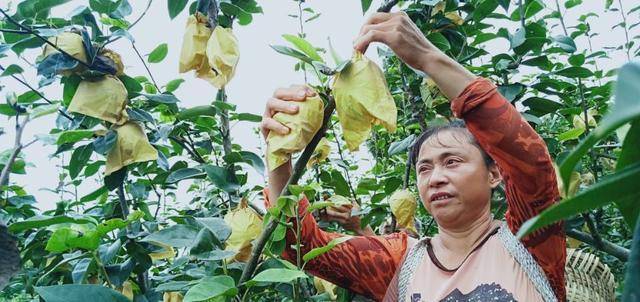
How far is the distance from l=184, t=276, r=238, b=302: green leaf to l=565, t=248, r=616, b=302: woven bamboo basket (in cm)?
68

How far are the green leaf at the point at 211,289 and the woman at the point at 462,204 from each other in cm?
21

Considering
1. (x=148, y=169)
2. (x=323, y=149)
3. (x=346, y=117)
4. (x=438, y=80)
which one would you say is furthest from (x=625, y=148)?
(x=148, y=169)

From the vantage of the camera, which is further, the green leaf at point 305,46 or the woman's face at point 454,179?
the woman's face at point 454,179

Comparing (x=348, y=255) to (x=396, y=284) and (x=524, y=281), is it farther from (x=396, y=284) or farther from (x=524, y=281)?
(x=524, y=281)

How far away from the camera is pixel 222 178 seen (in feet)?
Result: 3.42

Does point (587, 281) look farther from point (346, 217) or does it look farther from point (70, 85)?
point (70, 85)

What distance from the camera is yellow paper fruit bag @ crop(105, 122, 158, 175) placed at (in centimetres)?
105

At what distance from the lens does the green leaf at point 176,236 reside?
81 cm

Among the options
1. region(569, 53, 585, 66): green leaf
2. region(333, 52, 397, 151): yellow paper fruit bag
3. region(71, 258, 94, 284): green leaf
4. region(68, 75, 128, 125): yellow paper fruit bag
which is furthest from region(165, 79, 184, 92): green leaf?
region(569, 53, 585, 66): green leaf

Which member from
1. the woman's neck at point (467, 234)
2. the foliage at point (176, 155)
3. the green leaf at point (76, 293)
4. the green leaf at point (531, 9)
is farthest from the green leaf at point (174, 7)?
the green leaf at point (531, 9)

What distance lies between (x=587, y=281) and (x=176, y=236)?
758mm

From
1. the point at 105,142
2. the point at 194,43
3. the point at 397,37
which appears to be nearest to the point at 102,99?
the point at 105,142

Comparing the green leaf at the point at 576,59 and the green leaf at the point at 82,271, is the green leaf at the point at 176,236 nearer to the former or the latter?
the green leaf at the point at 82,271

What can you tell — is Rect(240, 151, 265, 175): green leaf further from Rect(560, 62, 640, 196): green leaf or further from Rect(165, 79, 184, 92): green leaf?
Rect(560, 62, 640, 196): green leaf
